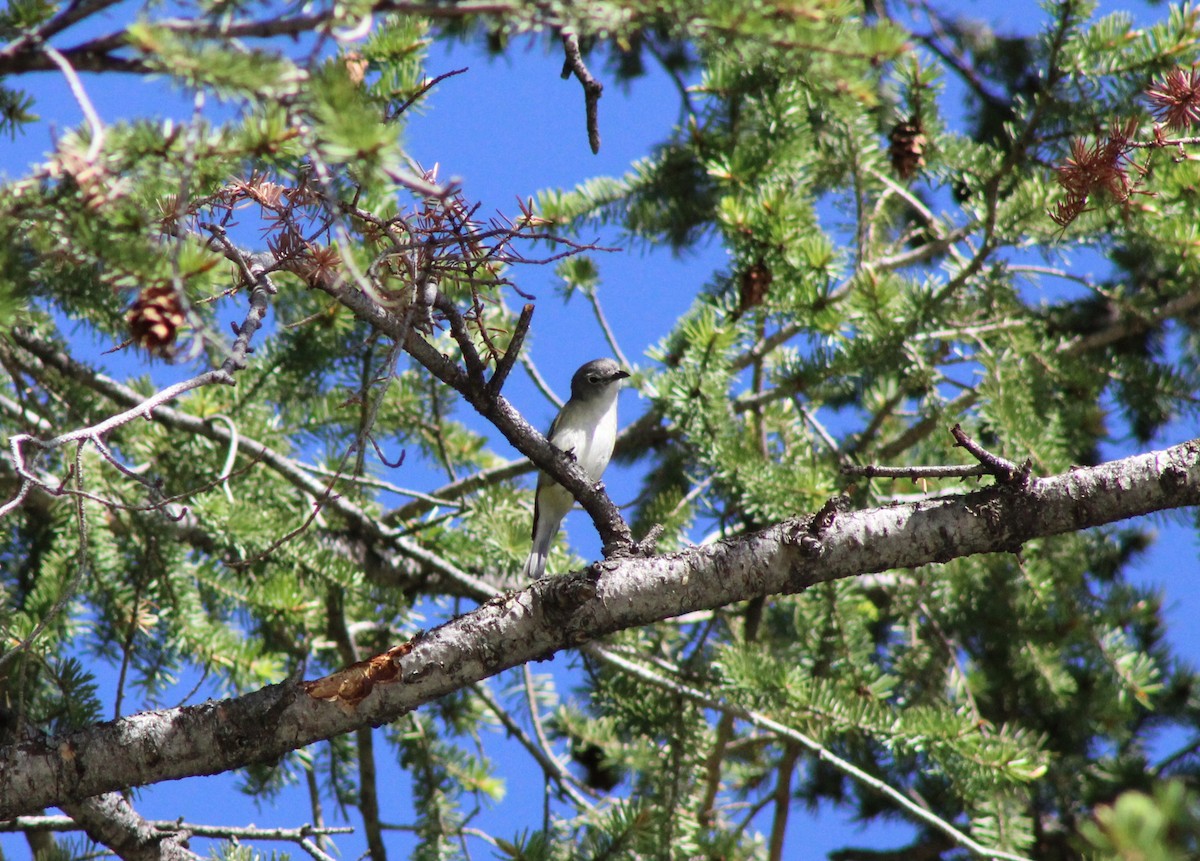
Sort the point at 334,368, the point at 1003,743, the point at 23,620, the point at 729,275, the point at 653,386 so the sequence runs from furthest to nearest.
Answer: the point at 729,275, the point at 334,368, the point at 653,386, the point at 1003,743, the point at 23,620

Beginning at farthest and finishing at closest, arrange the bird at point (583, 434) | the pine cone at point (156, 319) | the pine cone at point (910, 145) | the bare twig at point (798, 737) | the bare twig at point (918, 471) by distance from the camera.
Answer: the bird at point (583, 434)
the pine cone at point (910, 145)
the bare twig at point (798, 737)
the bare twig at point (918, 471)
the pine cone at point (156, 319)

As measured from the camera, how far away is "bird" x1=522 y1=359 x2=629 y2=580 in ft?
14.8

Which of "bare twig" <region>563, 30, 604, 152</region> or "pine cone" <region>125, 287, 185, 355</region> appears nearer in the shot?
"pine cone" <region>125, 287, 185, 355</region>

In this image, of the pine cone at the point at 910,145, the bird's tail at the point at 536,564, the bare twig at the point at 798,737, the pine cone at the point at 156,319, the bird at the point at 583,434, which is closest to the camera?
the pine cone at the point at 156,319

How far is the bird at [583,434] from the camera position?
450 centimetres

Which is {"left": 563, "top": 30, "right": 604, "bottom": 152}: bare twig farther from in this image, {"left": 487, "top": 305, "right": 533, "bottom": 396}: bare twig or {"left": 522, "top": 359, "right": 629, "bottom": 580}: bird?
{"left": 522, "top": 359, "right": 629, "bottom": 580}: bird

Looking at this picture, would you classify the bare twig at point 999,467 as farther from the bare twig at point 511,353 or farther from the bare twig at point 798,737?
the bare twig at point 798,737

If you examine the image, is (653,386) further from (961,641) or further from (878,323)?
(961,641)

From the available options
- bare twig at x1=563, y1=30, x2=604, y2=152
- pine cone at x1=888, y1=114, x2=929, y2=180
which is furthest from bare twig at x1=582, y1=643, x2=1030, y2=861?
pine cone at x1=888, y1=114, x2=929, y2=180

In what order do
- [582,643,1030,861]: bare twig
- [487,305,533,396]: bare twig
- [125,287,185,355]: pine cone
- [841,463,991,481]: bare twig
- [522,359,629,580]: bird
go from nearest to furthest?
[125,287,185,355]: pine cone, [487,305,533,396]: bare twig, [841,463,991,481]: bare twig, [582,643,1030,861]: bare twig, [522,359,629,580]: bird

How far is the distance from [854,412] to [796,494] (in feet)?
8.59

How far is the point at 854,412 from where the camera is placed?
6.02 m

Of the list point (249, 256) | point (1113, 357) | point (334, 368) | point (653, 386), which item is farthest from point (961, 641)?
point (249, 256)

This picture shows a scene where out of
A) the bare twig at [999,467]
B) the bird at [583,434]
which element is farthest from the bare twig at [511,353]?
the bird at [583,434]
